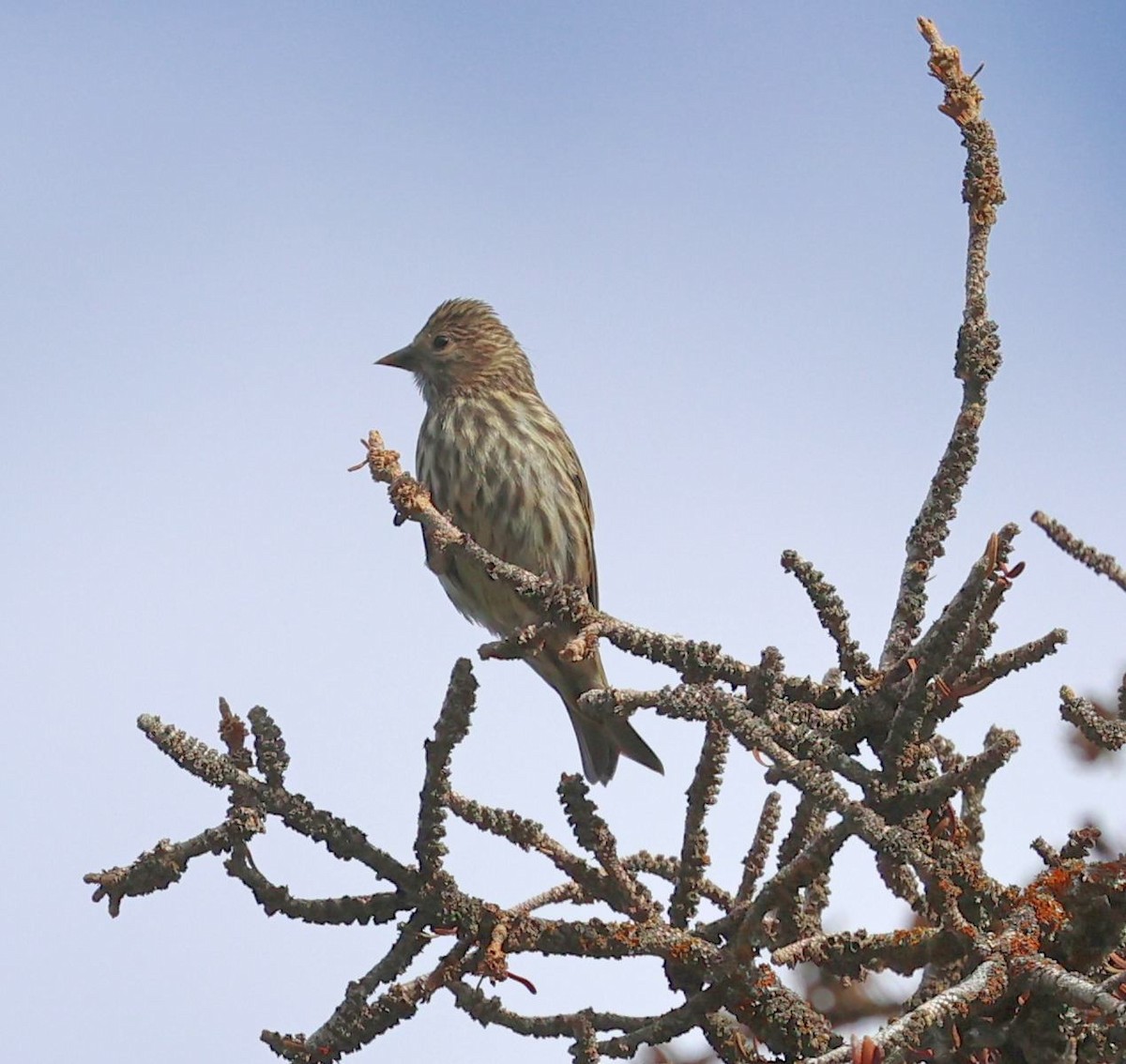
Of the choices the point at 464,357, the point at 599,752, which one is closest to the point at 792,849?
the point at 599,752

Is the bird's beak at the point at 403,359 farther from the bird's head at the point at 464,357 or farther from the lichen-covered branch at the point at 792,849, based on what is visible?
the lichen-covered branch at the point at 792,849

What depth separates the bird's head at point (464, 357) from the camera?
6.71 metres

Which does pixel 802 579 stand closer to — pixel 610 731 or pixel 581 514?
pixel 610 731

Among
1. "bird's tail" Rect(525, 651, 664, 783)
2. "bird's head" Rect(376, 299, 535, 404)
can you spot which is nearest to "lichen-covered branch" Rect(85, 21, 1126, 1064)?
"bird's tail" Rect(525, 651, 664, 783)

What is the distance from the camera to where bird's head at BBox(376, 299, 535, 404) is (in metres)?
6.71

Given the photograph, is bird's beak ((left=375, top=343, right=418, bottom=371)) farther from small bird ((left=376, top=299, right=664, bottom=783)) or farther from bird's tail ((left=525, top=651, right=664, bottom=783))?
bird's tail ((left=525, top=651, right=664, bottom=783))

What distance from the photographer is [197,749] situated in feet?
9.43

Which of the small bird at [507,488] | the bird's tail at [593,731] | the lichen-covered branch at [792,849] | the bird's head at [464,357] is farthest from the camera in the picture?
the bird's head at [464,357]

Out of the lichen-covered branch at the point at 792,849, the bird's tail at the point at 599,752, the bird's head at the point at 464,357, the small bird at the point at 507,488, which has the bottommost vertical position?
the lichen-covered branch at the point at 792,849

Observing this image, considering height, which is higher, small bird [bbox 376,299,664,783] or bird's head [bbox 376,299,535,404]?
bird's head [bbox 376,299,535,404]

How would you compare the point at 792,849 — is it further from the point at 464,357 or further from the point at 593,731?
the point at 464,357

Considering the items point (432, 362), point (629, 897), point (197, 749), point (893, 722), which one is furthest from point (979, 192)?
point (432, 362)

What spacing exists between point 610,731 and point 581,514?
3.42ft

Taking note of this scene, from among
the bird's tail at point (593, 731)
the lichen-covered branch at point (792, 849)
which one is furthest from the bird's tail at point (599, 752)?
the lichen-covered branch at point (792, 849)
